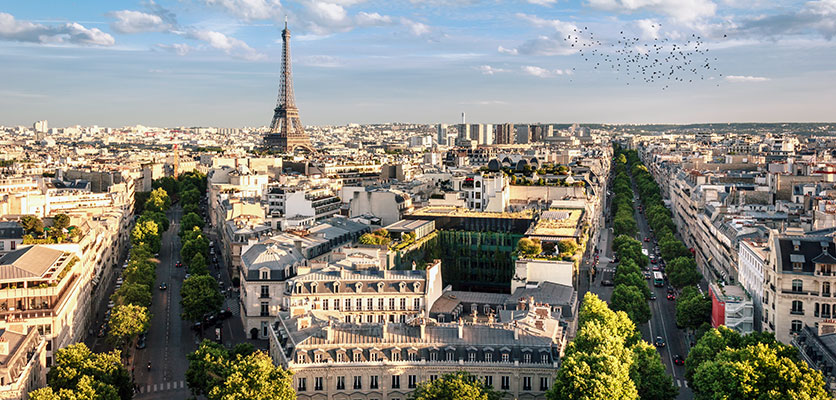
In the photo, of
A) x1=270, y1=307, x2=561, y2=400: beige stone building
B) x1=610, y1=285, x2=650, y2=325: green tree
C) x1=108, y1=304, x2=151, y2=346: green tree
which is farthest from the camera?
x1=610, y1=285, x2=650, y2=325: green tree

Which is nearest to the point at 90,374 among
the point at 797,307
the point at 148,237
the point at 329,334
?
the point at 329,334

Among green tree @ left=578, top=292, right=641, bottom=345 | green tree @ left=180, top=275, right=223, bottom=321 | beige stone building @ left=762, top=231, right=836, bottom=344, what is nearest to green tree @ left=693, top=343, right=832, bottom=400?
green tree @ left=578, top=292, right=641, bottom=345

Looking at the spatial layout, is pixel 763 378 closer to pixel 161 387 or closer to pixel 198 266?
pixel 161 387

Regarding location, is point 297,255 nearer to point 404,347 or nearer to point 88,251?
point 88,251

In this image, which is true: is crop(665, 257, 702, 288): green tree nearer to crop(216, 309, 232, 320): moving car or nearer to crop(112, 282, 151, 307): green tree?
crop(216, 309, 232, 320): moving car

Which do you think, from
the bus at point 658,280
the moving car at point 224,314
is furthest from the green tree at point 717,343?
the moving car at point 224,314

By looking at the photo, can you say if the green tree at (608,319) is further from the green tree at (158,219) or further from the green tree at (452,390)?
the green tree at (158,219)

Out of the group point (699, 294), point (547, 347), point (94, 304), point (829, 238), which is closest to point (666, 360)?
point (699, 294)
